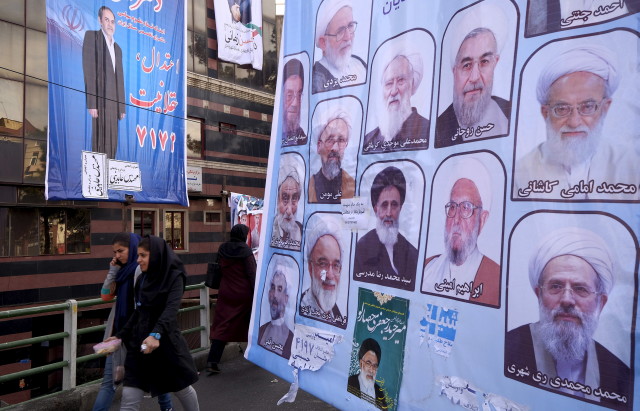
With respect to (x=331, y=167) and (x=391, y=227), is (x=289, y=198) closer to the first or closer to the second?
(x=331, y=167)

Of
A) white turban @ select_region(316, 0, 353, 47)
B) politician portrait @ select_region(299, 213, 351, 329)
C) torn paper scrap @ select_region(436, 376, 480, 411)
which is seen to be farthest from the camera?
white turban @ select_region(316, 0, 353, 47)

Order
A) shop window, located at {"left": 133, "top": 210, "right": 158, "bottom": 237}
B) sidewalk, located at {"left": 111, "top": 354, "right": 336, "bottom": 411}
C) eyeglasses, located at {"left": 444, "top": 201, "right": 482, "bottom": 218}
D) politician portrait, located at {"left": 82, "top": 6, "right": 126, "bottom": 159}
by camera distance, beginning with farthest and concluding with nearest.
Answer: shop window, located at {"left": 133, "top": 210, "right": 158, "bottom": 237} < politician portrait, located at {"left": 82, "top": 6, "right": 126, "bottom": 159} < sidewalk, located at {"left": 111, "top": 354, "right": 336, "bottom": 411} < eyeglasses, located at {"left": 444, "top": 201, "right": 482, "bottom": 218}

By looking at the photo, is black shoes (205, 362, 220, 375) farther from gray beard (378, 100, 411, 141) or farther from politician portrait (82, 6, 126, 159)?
politician portrait (82, 6, 126, 159)

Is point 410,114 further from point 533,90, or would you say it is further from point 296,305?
point 296,305

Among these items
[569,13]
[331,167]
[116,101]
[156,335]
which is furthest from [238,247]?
[116,101]

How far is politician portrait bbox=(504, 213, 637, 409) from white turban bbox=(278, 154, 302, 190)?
1621 mm

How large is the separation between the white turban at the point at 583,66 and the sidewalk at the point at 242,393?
3.44 metres

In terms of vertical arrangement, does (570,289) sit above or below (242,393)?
above

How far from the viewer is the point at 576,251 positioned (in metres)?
1.75

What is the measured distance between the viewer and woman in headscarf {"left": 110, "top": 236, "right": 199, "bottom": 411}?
3.35m

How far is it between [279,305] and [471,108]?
1819 mm

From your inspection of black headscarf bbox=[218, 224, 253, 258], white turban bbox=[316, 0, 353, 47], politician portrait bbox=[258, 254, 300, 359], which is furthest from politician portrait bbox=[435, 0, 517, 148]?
black headscarf bbox=[218, 224, 253, 258]

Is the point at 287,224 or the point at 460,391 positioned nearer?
the point at 460,391

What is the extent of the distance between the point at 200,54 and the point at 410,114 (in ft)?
53.3
